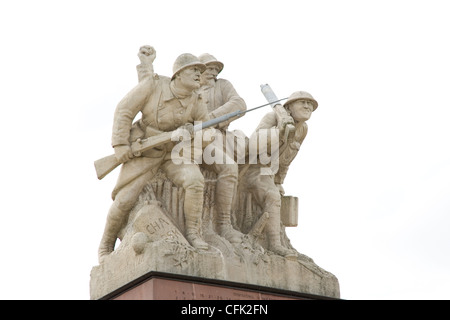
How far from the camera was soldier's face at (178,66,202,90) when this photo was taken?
12.4m

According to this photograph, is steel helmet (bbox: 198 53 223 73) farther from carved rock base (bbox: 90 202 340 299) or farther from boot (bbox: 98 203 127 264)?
boot (bbox: 98 203 127 264)

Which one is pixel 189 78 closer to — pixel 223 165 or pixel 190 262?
pixel 223 165

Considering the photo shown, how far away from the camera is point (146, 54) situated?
1259 centimetres

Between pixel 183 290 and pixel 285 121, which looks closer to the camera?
pixel 183 290

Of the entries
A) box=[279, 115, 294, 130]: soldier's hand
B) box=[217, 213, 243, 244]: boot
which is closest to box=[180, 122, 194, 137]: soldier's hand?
box=[217, 213, 243, 244]: boot

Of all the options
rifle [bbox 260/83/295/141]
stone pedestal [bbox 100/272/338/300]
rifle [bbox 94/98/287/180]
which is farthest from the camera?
rifle [bbox 260/83/295/141]

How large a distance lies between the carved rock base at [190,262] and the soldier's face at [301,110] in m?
1.76

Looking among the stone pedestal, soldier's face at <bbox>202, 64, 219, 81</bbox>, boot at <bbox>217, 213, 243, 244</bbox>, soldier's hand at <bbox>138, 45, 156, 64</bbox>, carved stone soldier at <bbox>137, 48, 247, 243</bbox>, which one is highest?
soldier's face at <bbox>202, 64, 219, 81</bbox>

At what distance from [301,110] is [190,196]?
82.0 inches

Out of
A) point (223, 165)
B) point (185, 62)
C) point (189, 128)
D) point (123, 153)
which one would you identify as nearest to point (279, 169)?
point (223, 165)

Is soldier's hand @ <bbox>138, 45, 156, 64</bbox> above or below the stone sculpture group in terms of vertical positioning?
above

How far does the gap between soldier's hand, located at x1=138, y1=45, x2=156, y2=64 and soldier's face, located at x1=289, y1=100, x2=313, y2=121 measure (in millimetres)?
2005
